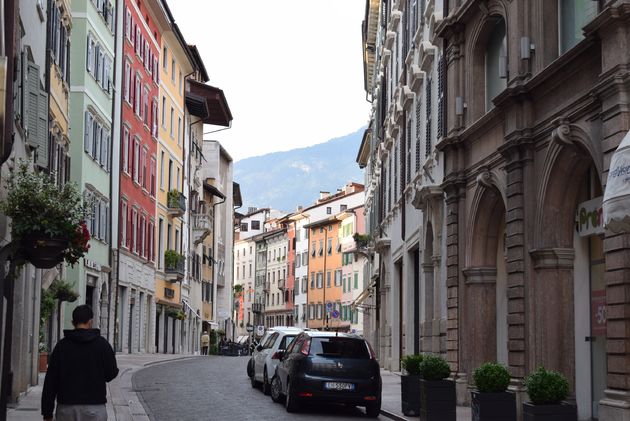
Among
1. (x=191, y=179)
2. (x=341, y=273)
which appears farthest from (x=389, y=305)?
(x=341, y=273)

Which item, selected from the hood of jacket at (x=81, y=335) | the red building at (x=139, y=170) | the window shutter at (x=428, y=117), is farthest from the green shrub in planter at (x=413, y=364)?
the red building at (x=139, y=170)

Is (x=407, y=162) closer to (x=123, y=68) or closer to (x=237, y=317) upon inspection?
(x=123, y=68)

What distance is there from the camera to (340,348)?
21.4 meters

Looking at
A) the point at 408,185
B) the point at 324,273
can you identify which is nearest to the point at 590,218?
the point at 408,185

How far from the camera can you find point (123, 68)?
4741 cm

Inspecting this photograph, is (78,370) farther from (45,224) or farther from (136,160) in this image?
(136,160)

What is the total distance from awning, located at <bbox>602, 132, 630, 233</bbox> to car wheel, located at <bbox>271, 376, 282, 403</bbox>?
11.6 metres

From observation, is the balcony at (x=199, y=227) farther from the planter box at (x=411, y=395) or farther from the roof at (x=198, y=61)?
the planter box at (x=411, y=395)

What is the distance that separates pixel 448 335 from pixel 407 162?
11382 mm

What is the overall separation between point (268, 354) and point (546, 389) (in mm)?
13701

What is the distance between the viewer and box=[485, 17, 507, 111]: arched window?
23750 millimetres

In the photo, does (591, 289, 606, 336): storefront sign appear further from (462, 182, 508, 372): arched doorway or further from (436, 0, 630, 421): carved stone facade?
(462, 182, 508, 372): arched doorway

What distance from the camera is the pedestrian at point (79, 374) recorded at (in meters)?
9.91

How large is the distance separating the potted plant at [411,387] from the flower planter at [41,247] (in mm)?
7572
